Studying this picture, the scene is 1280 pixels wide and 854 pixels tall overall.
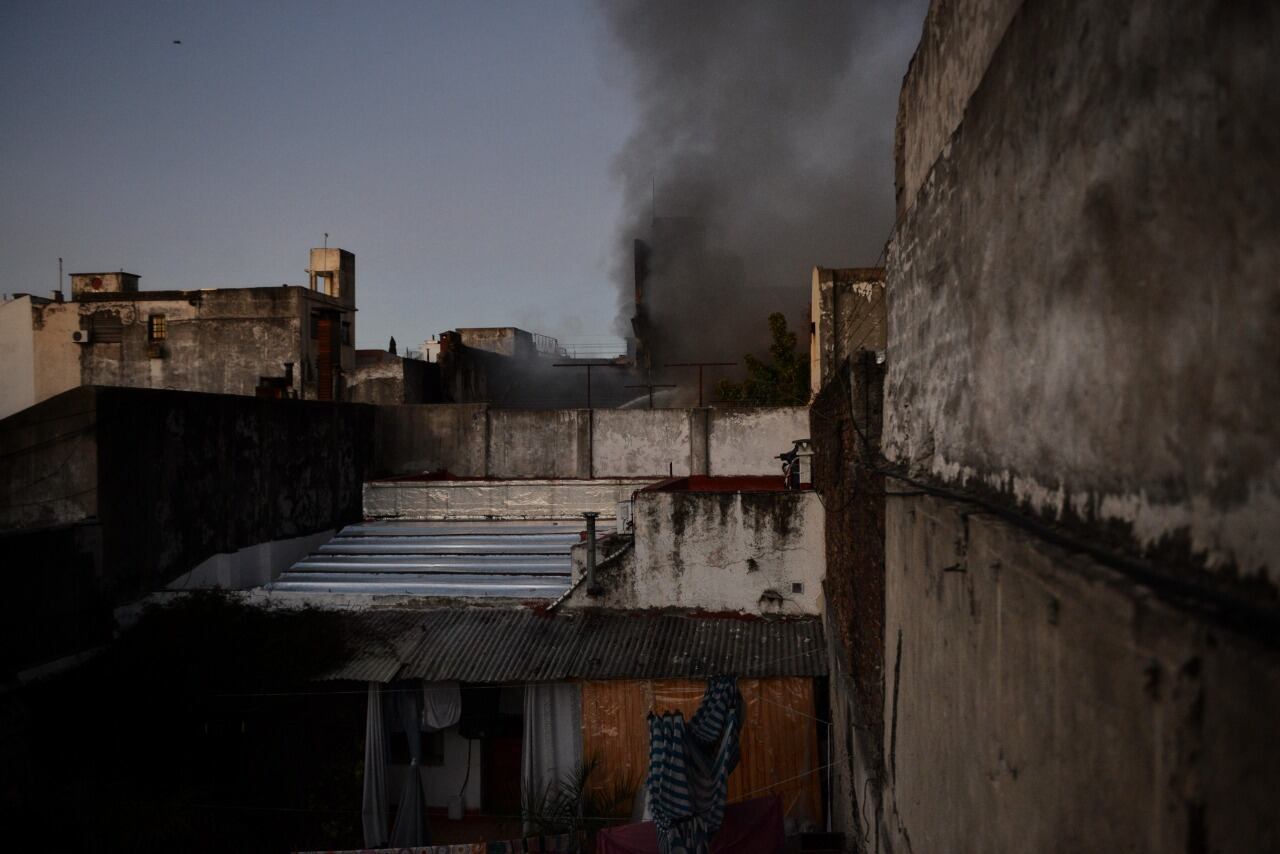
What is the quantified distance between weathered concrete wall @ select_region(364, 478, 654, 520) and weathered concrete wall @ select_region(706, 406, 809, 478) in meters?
2.59

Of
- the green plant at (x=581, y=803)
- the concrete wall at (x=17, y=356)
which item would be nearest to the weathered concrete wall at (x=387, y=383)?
the concrete wall at (x=17, y=356)

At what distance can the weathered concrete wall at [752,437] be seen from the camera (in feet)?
54.7

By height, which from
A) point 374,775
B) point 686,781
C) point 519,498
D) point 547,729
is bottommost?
point 374,775

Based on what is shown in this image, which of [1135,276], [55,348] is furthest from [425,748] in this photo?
[55,348]

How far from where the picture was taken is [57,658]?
9.49m

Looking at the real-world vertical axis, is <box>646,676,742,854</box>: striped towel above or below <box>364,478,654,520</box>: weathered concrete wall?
below

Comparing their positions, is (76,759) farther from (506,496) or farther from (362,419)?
(362,419)

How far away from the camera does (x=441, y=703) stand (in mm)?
10734

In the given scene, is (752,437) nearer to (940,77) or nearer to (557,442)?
(557,442)

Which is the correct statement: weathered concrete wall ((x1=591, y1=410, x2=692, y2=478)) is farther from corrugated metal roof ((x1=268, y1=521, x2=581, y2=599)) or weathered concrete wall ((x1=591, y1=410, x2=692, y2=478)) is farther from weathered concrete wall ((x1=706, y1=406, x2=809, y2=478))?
corrugated metal roof ((x1=268, y1=521, x2=581, y2=599))

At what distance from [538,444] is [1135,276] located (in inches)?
638

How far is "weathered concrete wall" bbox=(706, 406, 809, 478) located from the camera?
54.7 feet

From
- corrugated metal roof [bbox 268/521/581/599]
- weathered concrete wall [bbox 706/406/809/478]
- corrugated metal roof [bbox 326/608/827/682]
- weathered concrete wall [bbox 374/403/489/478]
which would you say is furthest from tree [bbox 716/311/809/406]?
corrugated metal roof [bbox 326/608/827/682]

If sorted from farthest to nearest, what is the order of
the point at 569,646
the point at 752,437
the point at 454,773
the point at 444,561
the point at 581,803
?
1. the point at 752,437
2. the point at 444,561
3. the point at 454,773
4. the point at 569,646
5. the point at 581,803
